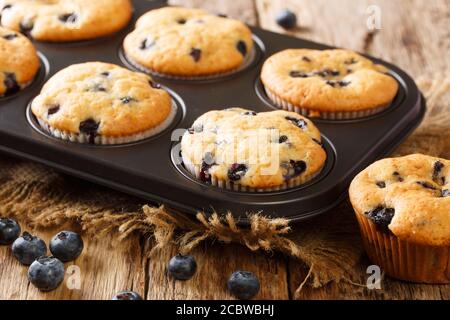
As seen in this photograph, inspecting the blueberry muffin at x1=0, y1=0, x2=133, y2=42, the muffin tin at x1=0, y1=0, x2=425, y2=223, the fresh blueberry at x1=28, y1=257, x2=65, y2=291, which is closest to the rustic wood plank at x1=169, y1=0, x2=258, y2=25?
the blueberry muffin at x1=0, y1=0, x2=133, y2=42

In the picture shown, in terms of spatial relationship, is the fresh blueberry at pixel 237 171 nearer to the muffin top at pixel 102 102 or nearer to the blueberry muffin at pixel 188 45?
the muffin top at pixel 102 102

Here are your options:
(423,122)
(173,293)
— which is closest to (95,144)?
(173,293)

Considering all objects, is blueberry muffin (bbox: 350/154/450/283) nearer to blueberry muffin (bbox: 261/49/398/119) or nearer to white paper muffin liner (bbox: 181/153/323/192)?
white paper muffin liner (bbox: 181/153/323/192)

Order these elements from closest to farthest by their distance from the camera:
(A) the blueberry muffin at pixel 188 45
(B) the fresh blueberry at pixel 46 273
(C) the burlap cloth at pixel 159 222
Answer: (B) the fresh blueberry at pixel 46 273
(C) the burlap cloth at pixel 159 222
(A) the blueberry muffin at pixel 188 45

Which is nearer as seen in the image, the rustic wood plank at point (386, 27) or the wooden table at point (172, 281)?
the wooden table at point (172, 281)

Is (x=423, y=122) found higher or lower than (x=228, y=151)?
lower

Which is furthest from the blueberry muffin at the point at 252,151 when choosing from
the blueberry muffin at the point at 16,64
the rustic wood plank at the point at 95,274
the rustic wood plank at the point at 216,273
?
the blueberry muffin at the point at 16,64

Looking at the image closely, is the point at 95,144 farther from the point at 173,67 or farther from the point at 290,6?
the point at 290,6
